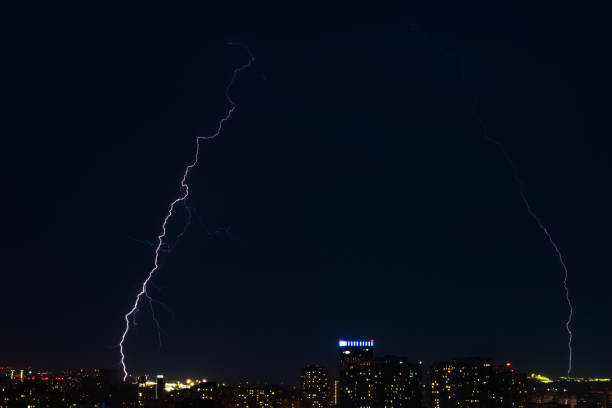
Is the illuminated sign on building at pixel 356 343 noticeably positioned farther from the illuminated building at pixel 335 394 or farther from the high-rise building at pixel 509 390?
the high-rise building at pixel 509 390

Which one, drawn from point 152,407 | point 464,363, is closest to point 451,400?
point 464,363

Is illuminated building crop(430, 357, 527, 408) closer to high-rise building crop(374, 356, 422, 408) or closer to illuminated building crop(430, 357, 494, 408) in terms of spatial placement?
illuminated building crop(430, 357, 494, 408)

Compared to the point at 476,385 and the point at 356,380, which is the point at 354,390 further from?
the point at 476,385

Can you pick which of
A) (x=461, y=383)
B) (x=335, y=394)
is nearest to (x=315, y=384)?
(x=335, y=394)

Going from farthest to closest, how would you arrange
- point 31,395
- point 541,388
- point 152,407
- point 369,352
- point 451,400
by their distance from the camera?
1. point 541,388
2. point 369,352
3. point 451,400
4. point 152,407
5. point 31,395

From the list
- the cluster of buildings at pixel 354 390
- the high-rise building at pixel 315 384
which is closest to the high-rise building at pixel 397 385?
the cluster of buildings at pixel 354 390

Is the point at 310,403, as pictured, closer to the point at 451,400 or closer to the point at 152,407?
the point at 451,400

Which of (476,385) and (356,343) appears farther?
(356,343)

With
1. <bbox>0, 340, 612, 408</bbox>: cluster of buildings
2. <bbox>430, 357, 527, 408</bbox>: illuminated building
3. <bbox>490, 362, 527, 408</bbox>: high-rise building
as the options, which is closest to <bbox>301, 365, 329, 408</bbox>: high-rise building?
<bbox>0, 340, 612, 408</bbox>: cluster of buildings
